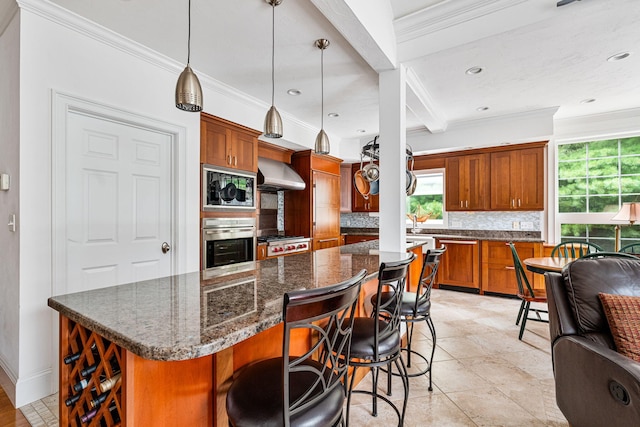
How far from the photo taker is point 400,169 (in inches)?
107

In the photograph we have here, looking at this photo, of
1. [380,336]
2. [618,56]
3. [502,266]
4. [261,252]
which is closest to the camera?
[380,336]

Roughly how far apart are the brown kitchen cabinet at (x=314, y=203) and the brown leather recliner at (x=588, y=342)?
3531 mm

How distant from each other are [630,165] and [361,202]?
3.92m

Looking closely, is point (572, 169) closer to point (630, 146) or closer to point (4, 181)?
point (630, 146)

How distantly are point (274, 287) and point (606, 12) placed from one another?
2.80 meters

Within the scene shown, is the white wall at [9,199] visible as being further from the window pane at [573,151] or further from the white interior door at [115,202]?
the window pane at [573,151]

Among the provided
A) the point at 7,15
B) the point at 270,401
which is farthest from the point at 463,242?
the point at 7,15

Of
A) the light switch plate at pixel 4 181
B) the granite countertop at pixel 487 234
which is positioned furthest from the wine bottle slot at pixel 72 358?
the granite countertop at pixel 487 234

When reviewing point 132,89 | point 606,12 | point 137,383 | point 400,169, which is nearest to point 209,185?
point 132,89

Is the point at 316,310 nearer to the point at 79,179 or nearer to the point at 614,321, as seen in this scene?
the point at 614,321

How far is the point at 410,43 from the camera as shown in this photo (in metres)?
2.62

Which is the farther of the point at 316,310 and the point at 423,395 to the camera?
the point at 423,395

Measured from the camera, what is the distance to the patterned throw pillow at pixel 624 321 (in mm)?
1413

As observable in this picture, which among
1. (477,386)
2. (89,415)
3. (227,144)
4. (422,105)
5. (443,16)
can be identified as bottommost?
(477,386)
